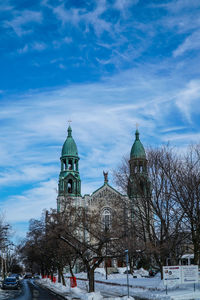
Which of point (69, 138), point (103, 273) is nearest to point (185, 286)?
point (103, 273)

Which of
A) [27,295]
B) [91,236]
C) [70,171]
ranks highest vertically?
[70,171]

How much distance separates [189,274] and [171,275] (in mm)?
1214

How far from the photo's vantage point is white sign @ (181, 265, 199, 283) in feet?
66.6

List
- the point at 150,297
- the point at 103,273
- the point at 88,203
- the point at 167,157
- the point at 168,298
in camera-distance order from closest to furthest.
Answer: the point at 168,298
the point at 150,297
the point at 167,157
the point at 103,273
the point at 88,203

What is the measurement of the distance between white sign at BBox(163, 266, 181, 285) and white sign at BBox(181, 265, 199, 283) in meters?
0.31

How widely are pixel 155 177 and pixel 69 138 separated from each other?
154 ft

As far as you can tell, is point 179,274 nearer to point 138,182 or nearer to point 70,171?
point 138,182

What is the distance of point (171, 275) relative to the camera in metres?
19.9

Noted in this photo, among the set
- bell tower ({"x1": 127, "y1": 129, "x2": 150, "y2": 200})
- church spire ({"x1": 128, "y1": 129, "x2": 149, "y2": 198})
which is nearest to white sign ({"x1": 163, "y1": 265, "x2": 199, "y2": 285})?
bell tower ({"x1": 127, "y1": 129, "x2": 150, "y2": 200})

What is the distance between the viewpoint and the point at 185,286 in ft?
79.0

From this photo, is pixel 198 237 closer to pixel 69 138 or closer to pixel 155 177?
pixel 155 177

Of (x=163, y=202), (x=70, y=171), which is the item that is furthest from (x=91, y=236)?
(x=70, y=171)

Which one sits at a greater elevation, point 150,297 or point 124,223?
point 124,223

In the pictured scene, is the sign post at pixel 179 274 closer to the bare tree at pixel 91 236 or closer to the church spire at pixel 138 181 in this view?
the bare tree at pixel 91 236
